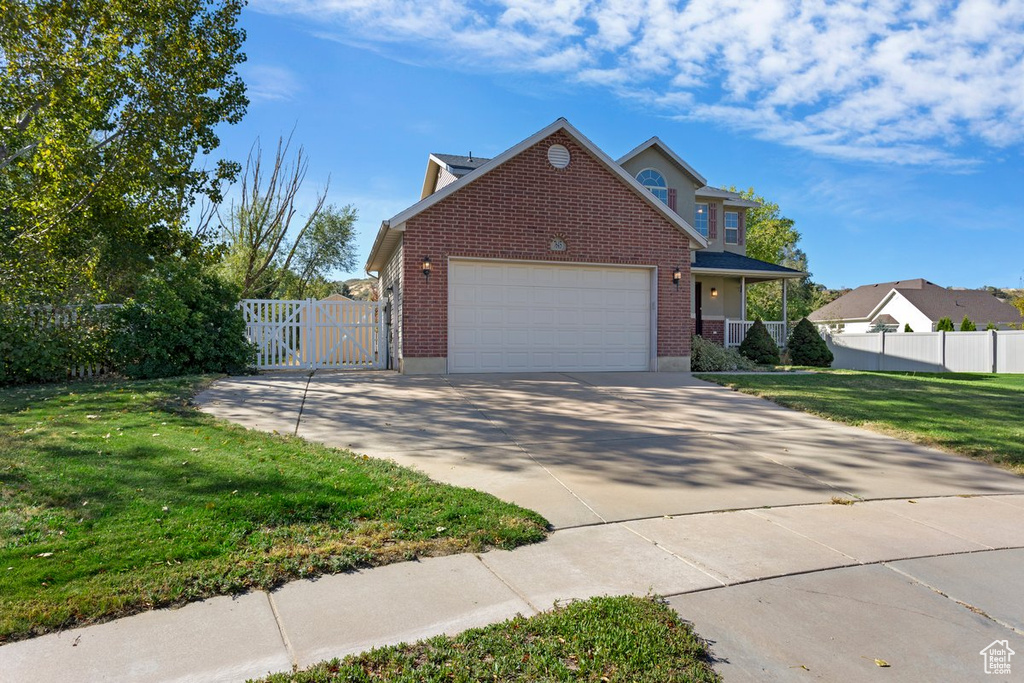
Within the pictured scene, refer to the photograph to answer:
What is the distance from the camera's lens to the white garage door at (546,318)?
1329cm

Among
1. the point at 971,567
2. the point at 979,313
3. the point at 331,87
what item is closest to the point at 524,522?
the point at 971,567

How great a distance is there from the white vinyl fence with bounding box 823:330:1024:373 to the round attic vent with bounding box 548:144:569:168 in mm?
16980

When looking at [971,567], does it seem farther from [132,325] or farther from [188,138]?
[188,138]

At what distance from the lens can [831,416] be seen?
9.27 meters

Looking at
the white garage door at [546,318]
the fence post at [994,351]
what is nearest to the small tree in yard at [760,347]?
the white garage door at [546,318]

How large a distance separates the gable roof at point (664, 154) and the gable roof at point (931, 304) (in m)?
28.9

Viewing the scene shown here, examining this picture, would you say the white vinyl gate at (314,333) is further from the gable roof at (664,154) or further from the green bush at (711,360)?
the gable roof at (664,154)

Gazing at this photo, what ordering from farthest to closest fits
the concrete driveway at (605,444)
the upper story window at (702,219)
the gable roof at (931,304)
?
the gable roof at (931,304)
the upper story window at (702,219)
the concrete driveway at (605,444)

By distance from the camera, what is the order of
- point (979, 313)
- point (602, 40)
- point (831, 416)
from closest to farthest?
point (831, 416)
point (602, 40)
point (979, 313)

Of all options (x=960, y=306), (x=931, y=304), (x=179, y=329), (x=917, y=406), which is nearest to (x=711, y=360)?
(x=917, y=406)

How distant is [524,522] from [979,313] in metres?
48.5

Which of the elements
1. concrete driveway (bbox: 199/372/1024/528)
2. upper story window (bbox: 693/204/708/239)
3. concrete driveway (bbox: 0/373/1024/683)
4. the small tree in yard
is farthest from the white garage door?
upper story window (bbox: 693/204/708/239)

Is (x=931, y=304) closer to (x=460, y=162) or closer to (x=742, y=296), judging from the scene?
(x=742, y=296)

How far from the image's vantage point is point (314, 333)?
558 inches
